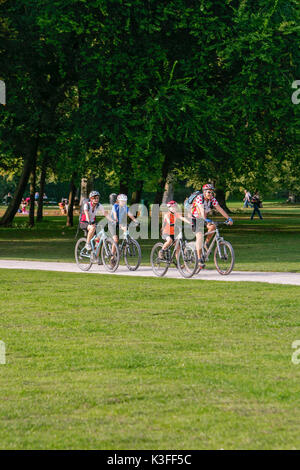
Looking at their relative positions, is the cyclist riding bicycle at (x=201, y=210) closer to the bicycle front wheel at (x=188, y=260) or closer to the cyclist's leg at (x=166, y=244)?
the bicycle front wheel at (x=188, y=260)

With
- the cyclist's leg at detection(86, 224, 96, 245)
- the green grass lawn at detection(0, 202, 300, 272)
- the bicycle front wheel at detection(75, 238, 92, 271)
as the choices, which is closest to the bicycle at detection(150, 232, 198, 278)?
the cyclist's leg at detection(86, 224, 96, 245)

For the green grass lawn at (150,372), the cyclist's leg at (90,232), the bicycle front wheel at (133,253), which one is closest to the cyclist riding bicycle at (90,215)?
the cyclist's leg at (90,232)

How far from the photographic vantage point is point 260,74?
1292 inches

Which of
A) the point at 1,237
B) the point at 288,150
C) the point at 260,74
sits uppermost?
the point at 260,74

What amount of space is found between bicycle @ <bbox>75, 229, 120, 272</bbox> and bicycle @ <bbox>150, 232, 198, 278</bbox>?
110cm

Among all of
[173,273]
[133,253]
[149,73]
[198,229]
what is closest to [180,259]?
[198,229]

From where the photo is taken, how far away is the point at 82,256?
2045cm

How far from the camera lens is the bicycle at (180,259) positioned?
18094 millimetres

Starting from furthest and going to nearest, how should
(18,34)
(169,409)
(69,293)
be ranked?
(18,34) → (69,293) → (169,409)

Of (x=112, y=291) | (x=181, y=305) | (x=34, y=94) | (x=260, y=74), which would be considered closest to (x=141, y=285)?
(x=112, y=291)

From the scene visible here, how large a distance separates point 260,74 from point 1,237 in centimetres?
1189

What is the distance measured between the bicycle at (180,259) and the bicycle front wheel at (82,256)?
2.06 m
